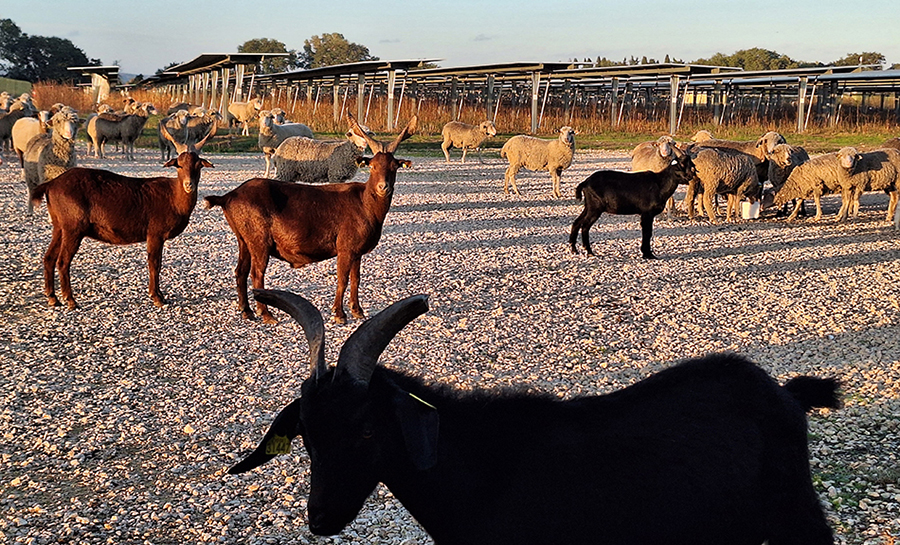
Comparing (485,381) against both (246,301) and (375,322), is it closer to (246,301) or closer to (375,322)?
(246,301)

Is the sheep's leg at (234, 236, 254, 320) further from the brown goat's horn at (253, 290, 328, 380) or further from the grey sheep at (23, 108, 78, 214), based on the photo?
the grey sheep at (23, 108, 78, 214)

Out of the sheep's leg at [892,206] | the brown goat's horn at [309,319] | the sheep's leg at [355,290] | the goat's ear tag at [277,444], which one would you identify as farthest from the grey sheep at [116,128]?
the goat's ear tag at [277,444]

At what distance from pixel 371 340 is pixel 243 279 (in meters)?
5.83

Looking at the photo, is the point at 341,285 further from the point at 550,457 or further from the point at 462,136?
the point at 462,136

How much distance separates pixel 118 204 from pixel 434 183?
522 inches

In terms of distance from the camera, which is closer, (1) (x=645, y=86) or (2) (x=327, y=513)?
(2) (x=327, y=513)

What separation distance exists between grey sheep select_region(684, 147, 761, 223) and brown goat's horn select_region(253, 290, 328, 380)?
13.0 metres

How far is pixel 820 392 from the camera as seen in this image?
3.08 meters

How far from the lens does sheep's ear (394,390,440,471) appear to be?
2.48 m

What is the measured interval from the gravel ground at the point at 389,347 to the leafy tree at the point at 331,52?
8951 cm

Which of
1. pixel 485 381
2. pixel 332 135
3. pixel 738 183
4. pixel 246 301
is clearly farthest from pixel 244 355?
pixel 332 135

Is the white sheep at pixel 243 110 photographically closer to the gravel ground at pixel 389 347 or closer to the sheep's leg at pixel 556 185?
the sheep's leg at pixel 556 185

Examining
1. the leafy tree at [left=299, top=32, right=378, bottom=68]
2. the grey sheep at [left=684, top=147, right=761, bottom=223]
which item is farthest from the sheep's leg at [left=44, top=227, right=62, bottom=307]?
the leafy tree at [left=299, top=32, right=378, bottom=68]

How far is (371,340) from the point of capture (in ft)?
8.82
